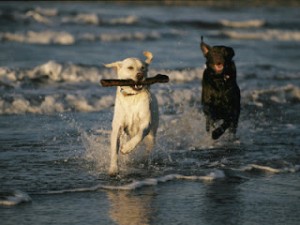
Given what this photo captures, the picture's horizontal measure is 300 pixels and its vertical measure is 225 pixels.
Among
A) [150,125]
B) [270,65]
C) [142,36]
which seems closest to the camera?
[150,125]

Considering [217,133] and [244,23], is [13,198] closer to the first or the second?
[217,133]

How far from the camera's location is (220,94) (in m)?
11.4

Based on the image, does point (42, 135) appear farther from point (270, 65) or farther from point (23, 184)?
point (270, 65)

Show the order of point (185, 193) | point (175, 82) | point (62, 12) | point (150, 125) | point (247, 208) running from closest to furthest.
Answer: point (247, 208) → point (185, 193) → point (150, 125) → point (175, 82) → point (62, 12)

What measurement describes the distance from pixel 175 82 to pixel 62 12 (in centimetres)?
1674

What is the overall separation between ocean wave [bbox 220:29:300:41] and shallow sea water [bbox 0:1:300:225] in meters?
3.87

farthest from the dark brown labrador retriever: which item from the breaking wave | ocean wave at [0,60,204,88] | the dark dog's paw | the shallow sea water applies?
ocean wave at [0,60,204,88]

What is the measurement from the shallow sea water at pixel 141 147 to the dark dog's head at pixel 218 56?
3.16 feet

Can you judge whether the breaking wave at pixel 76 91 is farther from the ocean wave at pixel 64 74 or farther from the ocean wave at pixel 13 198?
the ocean wave at pixel 13 198

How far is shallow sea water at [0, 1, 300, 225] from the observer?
307 inches

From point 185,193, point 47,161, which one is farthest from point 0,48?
point 185,193

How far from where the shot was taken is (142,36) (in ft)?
88.6

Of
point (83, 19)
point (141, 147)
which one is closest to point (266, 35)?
point (83, 19)

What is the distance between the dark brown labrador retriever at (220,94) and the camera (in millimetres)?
11273
